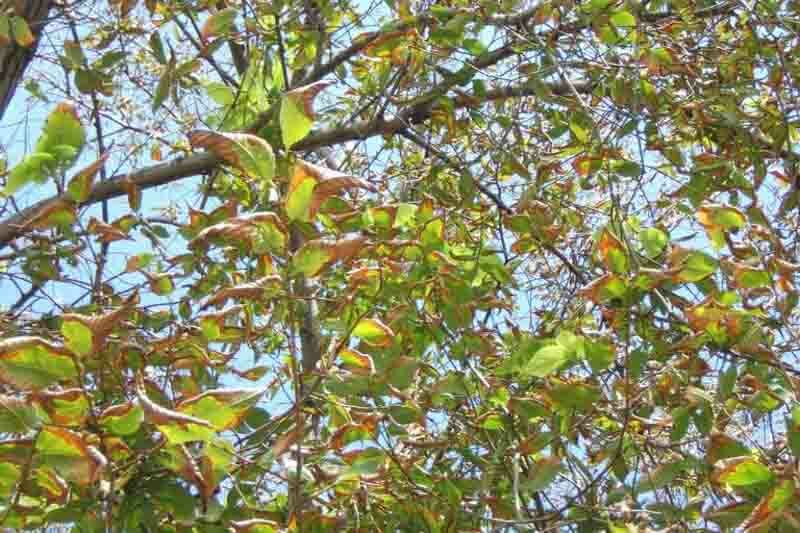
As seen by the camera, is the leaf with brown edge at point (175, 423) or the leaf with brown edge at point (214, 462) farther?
the leaf with brown edge at point (214, 462)

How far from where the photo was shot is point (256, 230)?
105 cm

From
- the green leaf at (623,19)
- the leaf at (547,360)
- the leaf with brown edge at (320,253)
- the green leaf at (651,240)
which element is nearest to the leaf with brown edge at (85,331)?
the leaf with brown edge at (320,253)

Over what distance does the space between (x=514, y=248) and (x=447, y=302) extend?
0.90ft

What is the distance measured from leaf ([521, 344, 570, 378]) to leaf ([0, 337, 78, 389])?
547 mm

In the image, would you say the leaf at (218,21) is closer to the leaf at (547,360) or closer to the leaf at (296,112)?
the leaf at (296,112)

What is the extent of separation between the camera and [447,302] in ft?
5.14

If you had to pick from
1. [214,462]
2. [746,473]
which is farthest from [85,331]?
[746,473]

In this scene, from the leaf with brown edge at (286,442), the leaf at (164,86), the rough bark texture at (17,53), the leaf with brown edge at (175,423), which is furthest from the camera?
the rough bark texture at (17,53)

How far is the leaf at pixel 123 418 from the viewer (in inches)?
39.0

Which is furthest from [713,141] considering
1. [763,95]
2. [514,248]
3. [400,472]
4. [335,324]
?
[335,324]

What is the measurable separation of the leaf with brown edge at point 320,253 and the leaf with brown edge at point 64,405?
0.89ft

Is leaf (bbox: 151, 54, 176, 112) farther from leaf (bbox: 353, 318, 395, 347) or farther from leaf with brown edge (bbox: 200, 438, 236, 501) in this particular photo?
leaf with brown edge (bbox: 200, 438, 236, 501)

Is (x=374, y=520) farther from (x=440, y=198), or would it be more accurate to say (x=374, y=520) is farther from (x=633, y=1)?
(x=633, y=1)

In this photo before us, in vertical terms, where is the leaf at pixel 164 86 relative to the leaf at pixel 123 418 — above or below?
above
